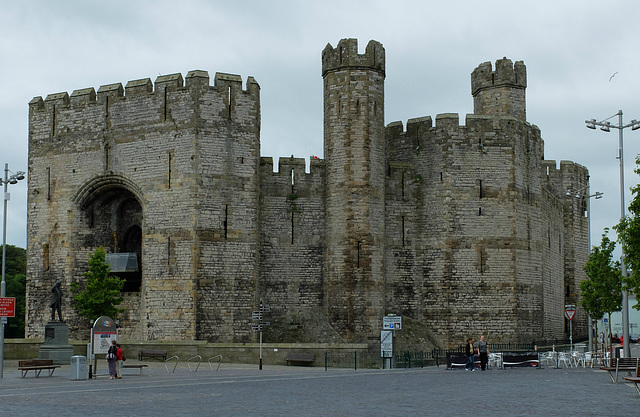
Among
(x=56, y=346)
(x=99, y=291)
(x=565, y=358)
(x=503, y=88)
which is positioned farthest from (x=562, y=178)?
(x=56, y=346)

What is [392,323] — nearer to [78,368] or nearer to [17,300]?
[78,368]

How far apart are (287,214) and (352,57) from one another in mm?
7670

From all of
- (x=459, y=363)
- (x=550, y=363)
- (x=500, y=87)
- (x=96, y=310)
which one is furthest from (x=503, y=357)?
(x=500, y=87)

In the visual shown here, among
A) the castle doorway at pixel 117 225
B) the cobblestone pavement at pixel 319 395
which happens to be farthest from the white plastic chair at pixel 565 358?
the castle doorway at pixel 117 225

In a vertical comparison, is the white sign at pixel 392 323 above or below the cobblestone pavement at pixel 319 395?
above

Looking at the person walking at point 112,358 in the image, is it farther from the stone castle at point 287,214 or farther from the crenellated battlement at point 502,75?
the crenellated battlement at point 502,75

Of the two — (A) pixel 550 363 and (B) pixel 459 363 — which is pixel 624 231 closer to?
(B) pixel 459 363

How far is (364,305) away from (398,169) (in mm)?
7130

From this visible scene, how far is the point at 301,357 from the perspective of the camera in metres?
31.7

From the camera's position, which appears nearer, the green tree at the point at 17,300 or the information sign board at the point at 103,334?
the information sign board at the point at 103,334

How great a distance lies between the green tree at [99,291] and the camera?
36656 millimetres

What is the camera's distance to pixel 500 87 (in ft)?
152

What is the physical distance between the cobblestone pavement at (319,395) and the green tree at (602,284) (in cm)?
1204

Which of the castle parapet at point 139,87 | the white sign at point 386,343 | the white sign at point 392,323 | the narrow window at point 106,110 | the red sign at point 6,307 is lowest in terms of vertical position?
the white sign at point 386,343
